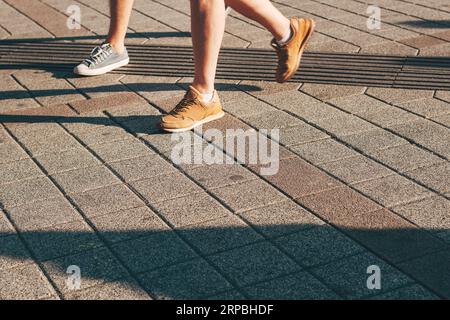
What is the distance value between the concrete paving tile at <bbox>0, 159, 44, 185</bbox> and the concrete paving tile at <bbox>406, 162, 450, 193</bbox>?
1.92 meters

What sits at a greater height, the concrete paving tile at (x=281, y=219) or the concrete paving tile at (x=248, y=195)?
the concrete paving tile at (x=281, y=219)

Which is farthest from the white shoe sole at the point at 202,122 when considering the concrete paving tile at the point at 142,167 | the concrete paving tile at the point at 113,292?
the concrete paving tile at the point at 113,292

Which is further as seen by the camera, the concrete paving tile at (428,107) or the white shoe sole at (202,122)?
the concrete paving tile at (428,107)

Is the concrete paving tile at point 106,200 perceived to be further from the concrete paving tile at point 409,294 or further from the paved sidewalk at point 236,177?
the concrete paving tile at point 409,294

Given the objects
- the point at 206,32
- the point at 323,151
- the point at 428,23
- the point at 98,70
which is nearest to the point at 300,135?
the point at 323,151

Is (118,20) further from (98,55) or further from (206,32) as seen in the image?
(206,32)

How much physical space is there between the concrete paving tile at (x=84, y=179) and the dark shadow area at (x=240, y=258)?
1.31ft

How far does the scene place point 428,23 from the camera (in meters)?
7.22

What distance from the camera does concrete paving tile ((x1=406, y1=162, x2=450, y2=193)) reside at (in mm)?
4230

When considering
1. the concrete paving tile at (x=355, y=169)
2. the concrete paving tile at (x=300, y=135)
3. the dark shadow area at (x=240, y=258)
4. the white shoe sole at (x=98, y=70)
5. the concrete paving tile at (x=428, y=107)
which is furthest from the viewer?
the white shoe sole at (x=98, y=70)

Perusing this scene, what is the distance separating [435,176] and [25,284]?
2069 millimetres

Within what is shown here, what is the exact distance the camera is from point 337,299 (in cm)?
327

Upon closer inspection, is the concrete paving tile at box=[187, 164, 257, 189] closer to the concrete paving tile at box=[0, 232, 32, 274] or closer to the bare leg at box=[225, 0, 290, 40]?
the concrete paving tile at box=[0, 232, 32, 274]

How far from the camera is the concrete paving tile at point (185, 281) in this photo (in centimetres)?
335
